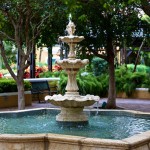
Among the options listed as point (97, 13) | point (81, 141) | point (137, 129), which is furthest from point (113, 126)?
point (97, 13)

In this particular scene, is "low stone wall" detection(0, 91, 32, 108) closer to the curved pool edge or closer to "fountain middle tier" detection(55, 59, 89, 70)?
"fountain middle tier" detection(55, 59, 89, 70)

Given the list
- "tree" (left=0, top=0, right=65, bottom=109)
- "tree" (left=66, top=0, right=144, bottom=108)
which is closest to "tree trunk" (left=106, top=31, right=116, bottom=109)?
"tree" (left=66, top=0, right=144, bottom=108)

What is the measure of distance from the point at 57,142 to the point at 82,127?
2331 millimetres

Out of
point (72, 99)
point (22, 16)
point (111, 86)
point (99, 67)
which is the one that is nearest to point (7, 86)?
point (111, 86)

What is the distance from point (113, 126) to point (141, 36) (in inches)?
341

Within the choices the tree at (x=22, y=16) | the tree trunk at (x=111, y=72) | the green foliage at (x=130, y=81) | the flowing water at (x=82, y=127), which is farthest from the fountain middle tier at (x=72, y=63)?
the green foliage at (x=130, y=81)

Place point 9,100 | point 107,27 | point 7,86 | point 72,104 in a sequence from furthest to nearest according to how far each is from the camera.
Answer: point 7,86 → point 9,100 → point 107,27 → point 72,104

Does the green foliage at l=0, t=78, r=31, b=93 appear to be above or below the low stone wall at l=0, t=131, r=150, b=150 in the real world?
above

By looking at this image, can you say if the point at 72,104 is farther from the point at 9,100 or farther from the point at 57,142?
the point at 9,100

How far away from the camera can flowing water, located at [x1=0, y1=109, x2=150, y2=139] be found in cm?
891

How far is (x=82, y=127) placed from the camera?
32.1 ft

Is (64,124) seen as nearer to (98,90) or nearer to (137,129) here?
(137,129)

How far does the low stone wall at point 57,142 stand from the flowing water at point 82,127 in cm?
105

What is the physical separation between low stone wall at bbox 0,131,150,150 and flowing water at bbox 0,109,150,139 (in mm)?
1050
